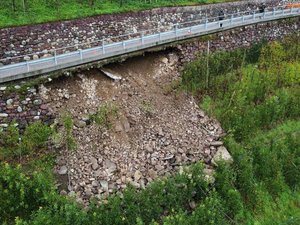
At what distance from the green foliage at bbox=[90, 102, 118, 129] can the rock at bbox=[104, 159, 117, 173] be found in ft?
6.88

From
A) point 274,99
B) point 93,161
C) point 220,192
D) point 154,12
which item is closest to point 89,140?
point 93,161

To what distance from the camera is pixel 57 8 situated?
102 ft

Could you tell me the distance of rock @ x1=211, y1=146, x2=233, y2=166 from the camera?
76.0 feet

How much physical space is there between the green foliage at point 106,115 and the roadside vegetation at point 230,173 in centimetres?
344

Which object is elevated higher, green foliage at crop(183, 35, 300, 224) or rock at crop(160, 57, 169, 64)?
rock at crop(160, 57, 169, 64)

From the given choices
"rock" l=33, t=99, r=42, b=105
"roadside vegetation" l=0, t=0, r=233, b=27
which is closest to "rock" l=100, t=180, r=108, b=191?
"rock" l=33, t=99, r=42, b=105

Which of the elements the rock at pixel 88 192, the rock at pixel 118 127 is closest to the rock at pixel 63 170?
the rock at pixel 88 192

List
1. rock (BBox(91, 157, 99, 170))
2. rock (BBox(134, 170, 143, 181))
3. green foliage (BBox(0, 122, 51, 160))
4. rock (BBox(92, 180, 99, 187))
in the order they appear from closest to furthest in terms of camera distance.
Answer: green foliage (BBox(0, 122, 51, 160))
rock (BBox(92, 180, 99, 187))
rock (BBox(91, 157, 99, 170))
rock (BBox(134, 170, 143, 181))

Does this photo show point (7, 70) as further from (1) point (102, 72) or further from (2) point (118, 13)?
(2) point (118, 13)

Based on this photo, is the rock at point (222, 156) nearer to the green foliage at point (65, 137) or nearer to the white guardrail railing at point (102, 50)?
the green foliage at point (65, 137)

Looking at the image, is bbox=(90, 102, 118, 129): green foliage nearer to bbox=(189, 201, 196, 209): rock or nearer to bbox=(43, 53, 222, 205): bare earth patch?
bbox=(43, 53, 222, 205): bare earth patch

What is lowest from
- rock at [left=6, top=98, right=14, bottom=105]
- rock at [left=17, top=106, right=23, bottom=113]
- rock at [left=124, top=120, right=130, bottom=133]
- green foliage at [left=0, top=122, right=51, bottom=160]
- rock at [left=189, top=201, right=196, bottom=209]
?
rock at [left=189, top=201, right=196, bottom=209]

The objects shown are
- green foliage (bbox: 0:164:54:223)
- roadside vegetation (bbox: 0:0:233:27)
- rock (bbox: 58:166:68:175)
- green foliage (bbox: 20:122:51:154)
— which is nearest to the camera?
green foliage (bbox: 0:164:54:223)

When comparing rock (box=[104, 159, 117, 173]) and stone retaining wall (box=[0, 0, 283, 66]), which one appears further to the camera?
stone retaining wall (box=[0, 0, 283, 66])
